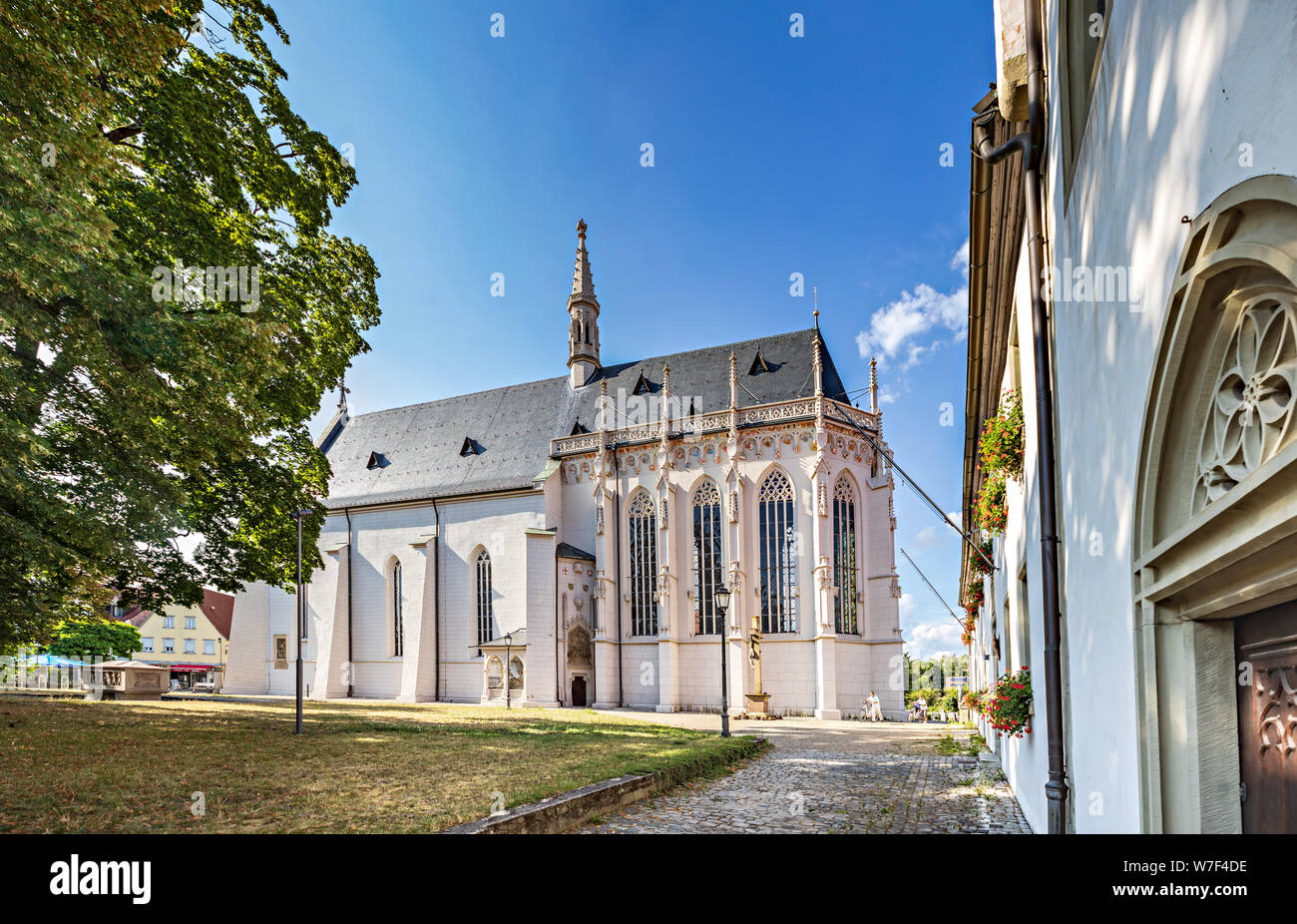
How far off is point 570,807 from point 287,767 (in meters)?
5.43

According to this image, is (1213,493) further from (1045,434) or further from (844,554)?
(844,554)

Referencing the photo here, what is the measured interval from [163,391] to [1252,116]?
1151 centimetres

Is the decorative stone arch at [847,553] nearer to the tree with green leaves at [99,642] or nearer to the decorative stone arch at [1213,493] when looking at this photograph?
the decorative stone arch at [1213,493]

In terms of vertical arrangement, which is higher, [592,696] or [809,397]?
[809,397]

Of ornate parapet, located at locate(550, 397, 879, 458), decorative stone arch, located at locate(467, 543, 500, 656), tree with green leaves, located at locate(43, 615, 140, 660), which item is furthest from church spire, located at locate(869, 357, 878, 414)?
tree with green leaves, located at locate(43, 615, 140, 660)

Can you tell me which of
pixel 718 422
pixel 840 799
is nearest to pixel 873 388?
pixel 718 422

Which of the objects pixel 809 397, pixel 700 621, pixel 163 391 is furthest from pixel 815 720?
pixel 163 391

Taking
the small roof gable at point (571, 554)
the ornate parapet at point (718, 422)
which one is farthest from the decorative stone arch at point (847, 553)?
the small roof gable at point (571, 554)

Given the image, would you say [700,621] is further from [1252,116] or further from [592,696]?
[1252,116]

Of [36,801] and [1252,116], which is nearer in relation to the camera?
[1252,116]

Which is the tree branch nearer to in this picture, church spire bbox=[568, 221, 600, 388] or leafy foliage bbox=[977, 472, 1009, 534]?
leafy foliage bbox=[977, 472, 1009, 534]

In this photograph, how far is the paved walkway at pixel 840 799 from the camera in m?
9.12
